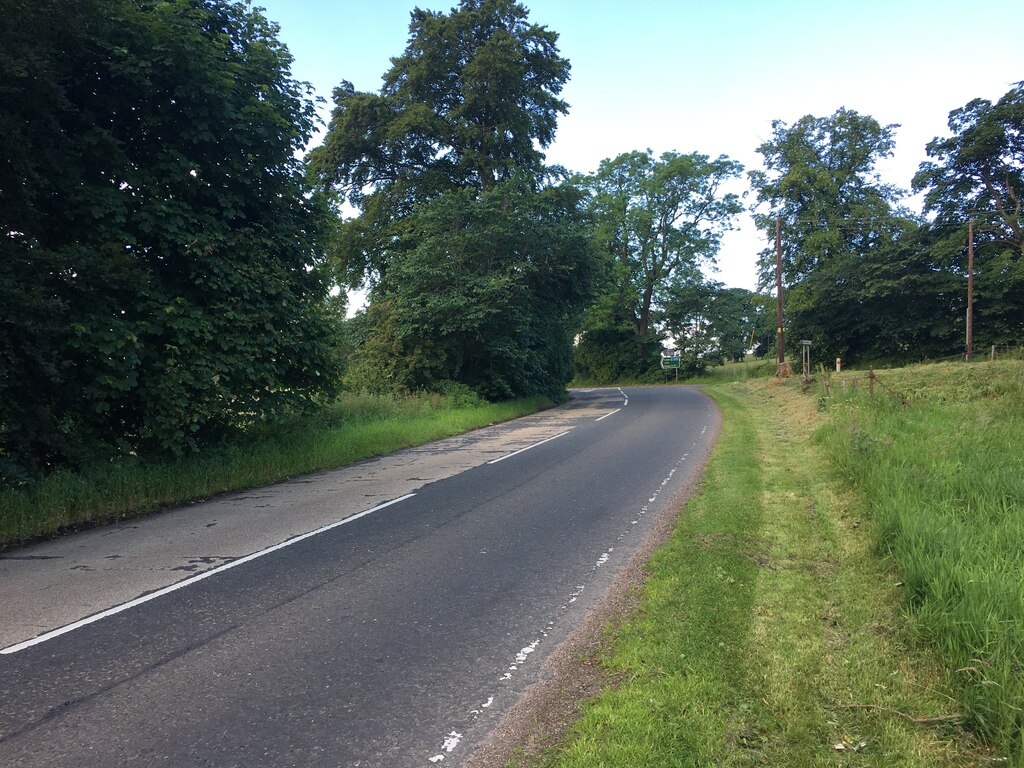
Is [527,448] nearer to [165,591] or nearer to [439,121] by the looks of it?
[165,591]

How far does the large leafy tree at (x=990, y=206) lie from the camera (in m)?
34.8

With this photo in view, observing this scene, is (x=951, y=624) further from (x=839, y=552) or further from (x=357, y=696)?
(x=357, y=696)

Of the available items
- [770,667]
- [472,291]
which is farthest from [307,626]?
[472,291]

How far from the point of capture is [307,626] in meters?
4.55

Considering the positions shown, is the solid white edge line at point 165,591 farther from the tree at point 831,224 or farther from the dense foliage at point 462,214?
the tree at point 831,224

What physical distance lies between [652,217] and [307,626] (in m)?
55.8

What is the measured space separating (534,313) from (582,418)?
619cm

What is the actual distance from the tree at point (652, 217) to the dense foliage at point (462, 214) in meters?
24.8

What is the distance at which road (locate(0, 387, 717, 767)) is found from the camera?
323 centimetres

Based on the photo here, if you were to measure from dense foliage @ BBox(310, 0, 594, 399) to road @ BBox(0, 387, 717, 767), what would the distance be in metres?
14.7

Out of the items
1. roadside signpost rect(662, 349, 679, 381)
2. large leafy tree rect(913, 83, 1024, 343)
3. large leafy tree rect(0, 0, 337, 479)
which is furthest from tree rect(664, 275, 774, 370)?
large leafy tree rect(0, 0, 337, 479)

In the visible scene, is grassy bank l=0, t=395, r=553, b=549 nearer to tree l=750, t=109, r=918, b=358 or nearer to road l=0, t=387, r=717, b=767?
road l=0, t=387, r=717, b=767

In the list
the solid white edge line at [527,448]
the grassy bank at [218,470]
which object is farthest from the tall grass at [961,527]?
the grassy bank at [218,470]

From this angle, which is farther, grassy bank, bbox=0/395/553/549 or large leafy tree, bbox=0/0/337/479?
large leafy tree, bbox=0/0/337/479
